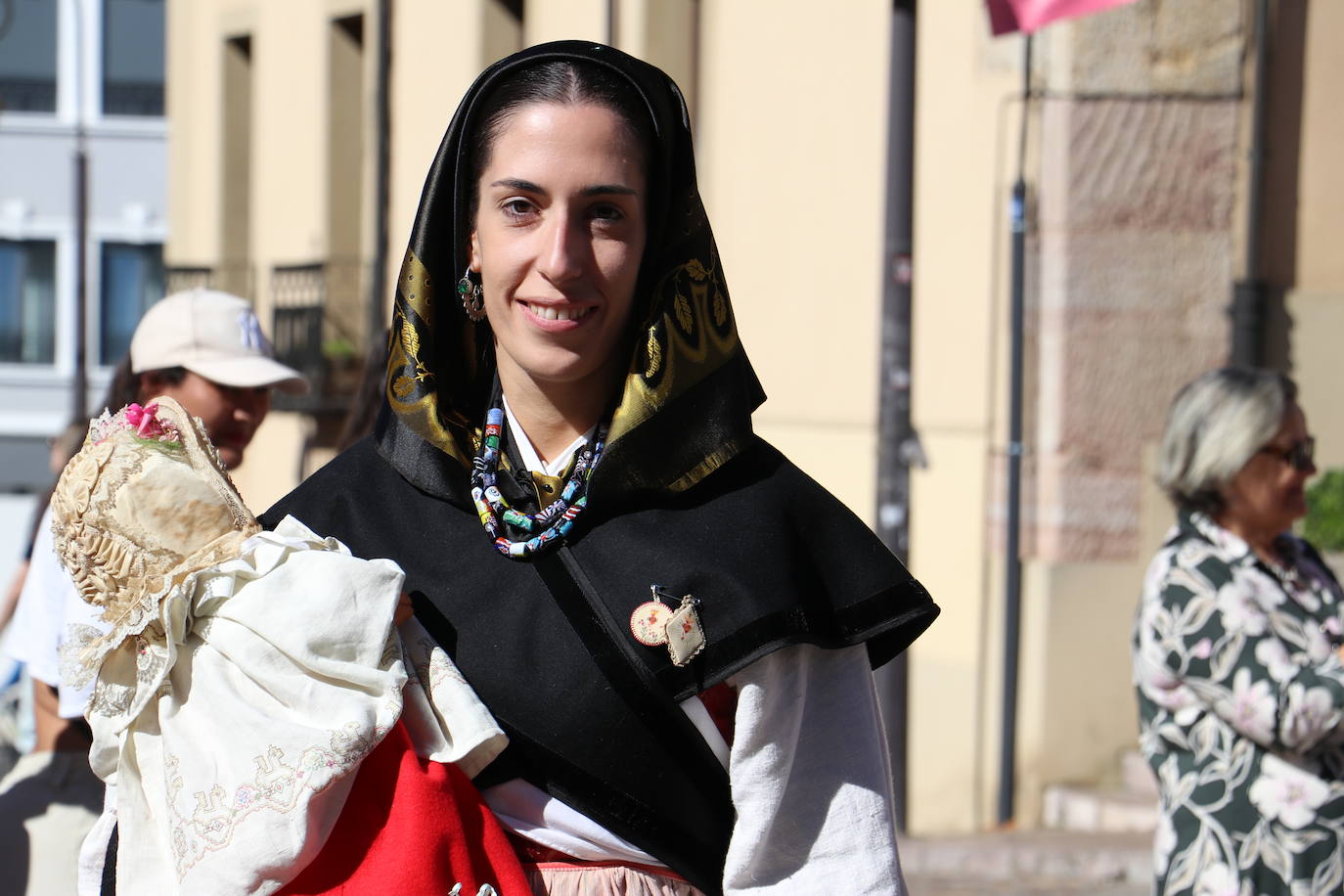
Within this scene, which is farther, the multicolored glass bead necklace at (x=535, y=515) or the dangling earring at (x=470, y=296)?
the dangling earring at (x=470, y=296)

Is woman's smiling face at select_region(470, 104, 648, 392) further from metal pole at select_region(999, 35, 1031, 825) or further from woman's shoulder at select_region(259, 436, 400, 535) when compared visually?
metal pole at select_region(999, 35, 1031, 825)

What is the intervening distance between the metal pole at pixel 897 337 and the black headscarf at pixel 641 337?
4738 mm

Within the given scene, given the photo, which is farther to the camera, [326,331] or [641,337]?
[326,331]

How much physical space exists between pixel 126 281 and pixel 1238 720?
2607 centimetres

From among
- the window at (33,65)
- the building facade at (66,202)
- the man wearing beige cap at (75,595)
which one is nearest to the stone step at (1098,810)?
the man wearing beige cap at (75,595)

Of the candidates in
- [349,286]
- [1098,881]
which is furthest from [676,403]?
[349,286]

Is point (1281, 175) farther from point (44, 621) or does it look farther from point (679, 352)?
point (679, 352)

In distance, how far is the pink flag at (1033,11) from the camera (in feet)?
22.9

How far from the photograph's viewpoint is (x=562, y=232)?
2256 millimetres

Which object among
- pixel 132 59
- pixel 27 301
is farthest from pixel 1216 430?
pixel 132 59

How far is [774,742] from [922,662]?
6714 millimetres

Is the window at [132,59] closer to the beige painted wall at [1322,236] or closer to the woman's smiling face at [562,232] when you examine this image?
the beige painted wall at [1322,236]

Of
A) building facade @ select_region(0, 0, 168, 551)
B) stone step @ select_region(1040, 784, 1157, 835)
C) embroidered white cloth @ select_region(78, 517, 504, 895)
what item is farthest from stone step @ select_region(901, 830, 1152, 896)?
building facade @ select_region(0, 0, 168, 551)

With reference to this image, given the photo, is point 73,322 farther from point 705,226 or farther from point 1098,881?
point 705,226
